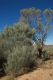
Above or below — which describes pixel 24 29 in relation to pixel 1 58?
above

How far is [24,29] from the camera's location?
3144 centimetres

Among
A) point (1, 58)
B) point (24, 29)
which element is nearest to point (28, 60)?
point (1, 58)

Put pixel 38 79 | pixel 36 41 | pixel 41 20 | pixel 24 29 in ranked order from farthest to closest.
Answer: pixel 41 20 < pixel 36 41 < pixel 24 29 < pixel 38 79

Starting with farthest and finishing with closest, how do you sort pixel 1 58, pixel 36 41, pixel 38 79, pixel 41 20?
pixel 41 20
pixel 36 41
pixel 1 58
pixel 38 79

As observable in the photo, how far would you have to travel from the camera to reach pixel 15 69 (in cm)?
1739

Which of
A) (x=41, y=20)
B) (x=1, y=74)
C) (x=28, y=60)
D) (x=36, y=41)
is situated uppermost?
(x=41, y=20)

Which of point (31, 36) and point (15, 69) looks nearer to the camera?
point (15, 69)

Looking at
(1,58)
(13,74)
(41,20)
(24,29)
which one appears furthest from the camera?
(41,20)

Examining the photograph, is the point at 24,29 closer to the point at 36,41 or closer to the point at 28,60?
the point at 36,41

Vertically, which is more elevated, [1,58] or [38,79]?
[1,58]

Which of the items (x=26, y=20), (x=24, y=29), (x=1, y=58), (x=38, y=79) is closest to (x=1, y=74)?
(x=1, y=58)

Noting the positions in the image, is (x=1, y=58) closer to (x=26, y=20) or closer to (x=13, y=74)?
(x=13, y=74)

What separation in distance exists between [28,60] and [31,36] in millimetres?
14535

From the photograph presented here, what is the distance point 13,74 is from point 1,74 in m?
2.53
